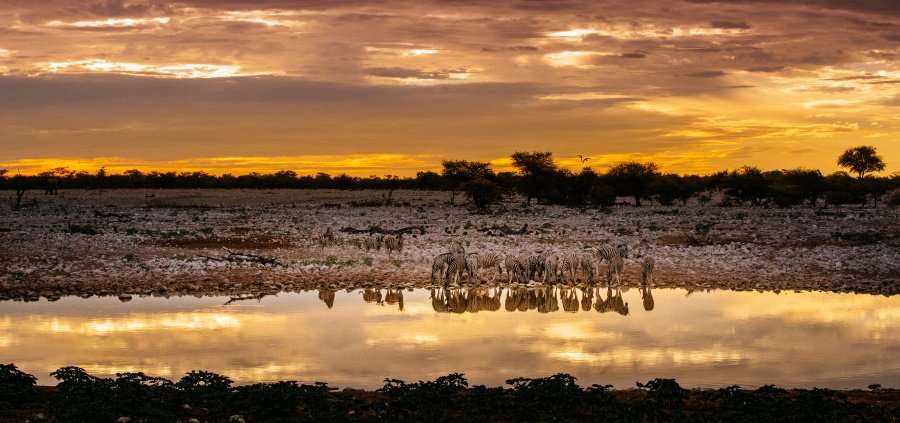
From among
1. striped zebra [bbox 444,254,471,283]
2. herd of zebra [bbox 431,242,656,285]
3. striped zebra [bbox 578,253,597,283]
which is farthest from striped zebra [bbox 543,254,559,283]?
striped zebra [bbox 444,254,471,283]

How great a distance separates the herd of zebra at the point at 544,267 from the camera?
23969 millimetres

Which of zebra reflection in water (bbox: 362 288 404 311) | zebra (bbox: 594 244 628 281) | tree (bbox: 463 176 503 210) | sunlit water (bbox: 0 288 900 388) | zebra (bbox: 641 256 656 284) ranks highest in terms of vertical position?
tree (bbox: 463 176 503 210)

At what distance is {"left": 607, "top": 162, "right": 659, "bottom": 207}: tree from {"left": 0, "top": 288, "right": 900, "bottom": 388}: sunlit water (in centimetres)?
5268

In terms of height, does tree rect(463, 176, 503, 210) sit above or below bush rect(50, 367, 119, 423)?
above

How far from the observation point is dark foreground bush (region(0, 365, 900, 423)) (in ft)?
34.2

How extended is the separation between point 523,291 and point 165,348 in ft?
32.6

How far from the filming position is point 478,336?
17422mm

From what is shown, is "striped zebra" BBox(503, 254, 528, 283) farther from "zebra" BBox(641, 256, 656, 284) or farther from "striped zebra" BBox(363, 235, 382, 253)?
"striped zebra" BBox(363, 235, 382, 253)

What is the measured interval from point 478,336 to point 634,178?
198 feet

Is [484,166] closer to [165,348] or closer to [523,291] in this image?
[523,291]

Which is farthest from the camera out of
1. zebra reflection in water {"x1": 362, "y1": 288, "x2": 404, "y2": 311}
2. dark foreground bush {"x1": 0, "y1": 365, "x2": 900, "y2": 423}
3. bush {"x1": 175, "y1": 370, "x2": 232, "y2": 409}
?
zebra reflection in water {"x1": 362, "y1": 288, "x2": 404, "y2": 311}

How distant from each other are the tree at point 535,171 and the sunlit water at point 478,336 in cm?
5140

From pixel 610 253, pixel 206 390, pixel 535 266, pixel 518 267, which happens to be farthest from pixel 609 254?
pixel 206 390

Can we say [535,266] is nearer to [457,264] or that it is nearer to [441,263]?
[457,264]
